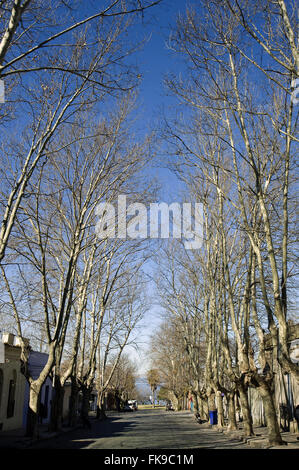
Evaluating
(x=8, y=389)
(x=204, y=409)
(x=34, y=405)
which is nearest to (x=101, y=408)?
(x=204, y=409)

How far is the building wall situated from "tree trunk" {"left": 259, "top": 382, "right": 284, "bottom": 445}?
13.2 meters

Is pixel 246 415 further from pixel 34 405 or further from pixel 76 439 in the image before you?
pixel 34 405

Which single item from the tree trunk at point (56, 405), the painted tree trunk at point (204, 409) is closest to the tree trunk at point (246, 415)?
the tree trunk at point (56, 405)

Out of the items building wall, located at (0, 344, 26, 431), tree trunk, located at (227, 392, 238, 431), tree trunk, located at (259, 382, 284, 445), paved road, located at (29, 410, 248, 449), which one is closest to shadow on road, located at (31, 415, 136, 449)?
paved road, located at (29, 410, 248, 449)

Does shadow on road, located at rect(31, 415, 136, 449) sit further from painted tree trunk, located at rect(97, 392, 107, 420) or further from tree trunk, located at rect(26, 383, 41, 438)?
painted tree trunk, located at rect(97, 392, 107, 420)

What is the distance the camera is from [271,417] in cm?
1247

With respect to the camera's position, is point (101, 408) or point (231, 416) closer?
point (231, 416)

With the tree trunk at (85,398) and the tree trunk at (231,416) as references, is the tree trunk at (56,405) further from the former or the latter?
the tree trunk at (231,416)

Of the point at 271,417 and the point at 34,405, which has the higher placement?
the point at 34,405

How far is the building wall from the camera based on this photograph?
21328 millimetres

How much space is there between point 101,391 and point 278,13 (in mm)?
35226

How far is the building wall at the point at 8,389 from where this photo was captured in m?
21.3

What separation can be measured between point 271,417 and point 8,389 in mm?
14645

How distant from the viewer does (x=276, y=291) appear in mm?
10984
